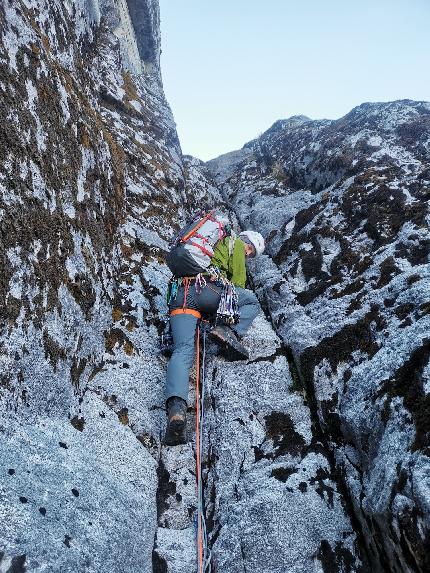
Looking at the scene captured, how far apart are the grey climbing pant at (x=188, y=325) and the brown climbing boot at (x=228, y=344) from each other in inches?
16.1

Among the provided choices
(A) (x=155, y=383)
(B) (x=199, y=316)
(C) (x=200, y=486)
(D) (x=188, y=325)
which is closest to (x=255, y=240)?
(B) (x=199, y=316)

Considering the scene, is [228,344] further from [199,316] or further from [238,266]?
[238,266]

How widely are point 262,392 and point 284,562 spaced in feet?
9.10

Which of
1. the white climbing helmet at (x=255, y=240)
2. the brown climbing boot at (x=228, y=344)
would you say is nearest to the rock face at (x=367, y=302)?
the white climbing helmet at (x=255, y=240)

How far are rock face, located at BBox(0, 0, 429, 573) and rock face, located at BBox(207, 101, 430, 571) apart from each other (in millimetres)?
35

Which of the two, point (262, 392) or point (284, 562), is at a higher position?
point (262, 392)

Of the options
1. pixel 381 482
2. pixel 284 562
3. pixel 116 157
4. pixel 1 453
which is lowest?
pixel 284 562

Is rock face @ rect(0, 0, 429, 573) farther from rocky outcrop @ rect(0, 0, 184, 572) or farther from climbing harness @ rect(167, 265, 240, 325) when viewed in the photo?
climbing harness @ rect(167, 265, 240, 325)

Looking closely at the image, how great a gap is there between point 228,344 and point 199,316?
2.62 ft

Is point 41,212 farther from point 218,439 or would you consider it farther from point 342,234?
point 342,234

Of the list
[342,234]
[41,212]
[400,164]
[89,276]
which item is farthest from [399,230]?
[41,212]

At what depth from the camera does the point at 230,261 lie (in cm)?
953

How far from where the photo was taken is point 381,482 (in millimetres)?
5020

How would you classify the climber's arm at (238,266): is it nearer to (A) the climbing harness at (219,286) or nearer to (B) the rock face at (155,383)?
(A) the climbing harness at (219,286)
